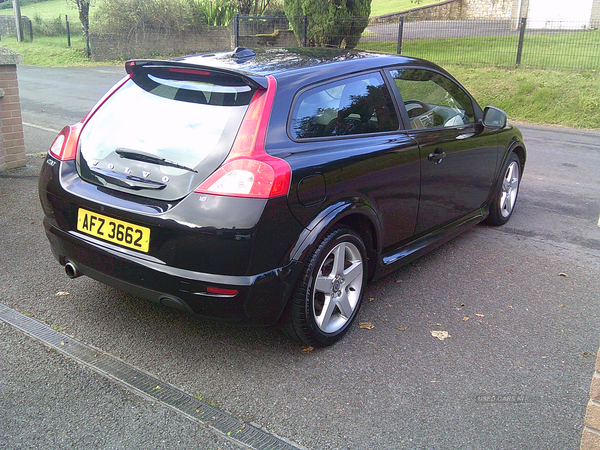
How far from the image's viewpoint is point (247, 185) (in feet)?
9.69

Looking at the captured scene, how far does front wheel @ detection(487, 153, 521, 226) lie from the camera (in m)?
5.62

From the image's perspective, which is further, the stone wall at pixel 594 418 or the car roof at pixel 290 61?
the car roof at pixel 290 61

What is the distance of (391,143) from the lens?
12.8ft

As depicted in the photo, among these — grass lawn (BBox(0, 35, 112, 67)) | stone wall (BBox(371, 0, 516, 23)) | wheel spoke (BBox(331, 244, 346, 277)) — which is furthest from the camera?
stone wall (BBox(371, 0, 516, 23))

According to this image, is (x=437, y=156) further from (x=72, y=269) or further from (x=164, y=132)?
(x=72, y=269)

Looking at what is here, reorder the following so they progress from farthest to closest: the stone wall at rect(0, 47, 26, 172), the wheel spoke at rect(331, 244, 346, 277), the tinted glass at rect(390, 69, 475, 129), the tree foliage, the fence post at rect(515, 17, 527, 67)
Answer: the tree foliage → the fence post at rect(515, 17, 527, 67) → the stone wall at rect(0, 47, 26, 172) → the tinted glass at rect(390, 69, 475, 129) → the wheel spoke at rect(331, 244, 346, 277)

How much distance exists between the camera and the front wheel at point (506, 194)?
221 inches

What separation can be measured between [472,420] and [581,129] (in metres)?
11.4

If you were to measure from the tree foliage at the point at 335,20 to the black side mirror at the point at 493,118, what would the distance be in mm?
14127

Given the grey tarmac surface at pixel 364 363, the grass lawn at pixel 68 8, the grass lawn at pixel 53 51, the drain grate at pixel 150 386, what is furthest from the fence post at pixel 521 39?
the grass lawn at pixel 68 8

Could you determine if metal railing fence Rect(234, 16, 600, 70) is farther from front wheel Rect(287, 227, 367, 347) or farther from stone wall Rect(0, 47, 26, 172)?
front wheel Rect(287, 227, 367, 347)

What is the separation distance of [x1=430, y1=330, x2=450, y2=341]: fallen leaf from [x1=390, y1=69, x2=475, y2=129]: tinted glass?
1.44m

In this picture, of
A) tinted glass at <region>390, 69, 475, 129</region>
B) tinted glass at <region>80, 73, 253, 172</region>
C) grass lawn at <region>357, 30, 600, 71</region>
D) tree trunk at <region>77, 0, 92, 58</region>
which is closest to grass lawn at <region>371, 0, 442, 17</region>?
tree trunk at <region>77, 0, 92, 58</region>

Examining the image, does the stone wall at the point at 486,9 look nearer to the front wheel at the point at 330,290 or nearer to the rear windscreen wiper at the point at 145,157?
the front wheel at the point at 330,290
